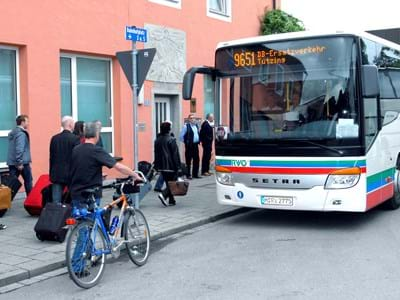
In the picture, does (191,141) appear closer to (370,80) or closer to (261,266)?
(370,80)

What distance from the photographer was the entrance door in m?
15.7

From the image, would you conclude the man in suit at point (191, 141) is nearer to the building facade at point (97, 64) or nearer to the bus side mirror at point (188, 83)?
the building facade at point (97, 64)

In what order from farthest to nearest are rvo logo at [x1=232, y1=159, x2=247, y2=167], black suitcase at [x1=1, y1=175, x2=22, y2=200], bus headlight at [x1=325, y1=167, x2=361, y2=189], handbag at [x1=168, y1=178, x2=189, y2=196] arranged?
1. handbag at [x1=168, y1=178, x2=189, y2=196]
2. black suitcase at [x1=1, y1=175, x2=22, y2=200]
3. rvo logo at [x1=232, y1=159, x2=247, y2=167]
4. bus headlight at [x1=325, y1=167, x2=361, y2=189]

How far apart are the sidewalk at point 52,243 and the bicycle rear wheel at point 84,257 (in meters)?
0.88

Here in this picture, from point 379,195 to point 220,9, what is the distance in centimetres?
1093

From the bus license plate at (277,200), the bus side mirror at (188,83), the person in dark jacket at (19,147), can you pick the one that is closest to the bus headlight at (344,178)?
the bus license plate at (277,200)

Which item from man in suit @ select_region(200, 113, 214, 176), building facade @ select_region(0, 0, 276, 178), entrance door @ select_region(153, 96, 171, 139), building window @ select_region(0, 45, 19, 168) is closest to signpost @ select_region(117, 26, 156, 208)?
building facade @ select_region(0, 0, 276, 178)

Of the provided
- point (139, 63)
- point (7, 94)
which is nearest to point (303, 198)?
point (139, 63)

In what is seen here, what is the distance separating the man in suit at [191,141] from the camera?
15391 millimetres

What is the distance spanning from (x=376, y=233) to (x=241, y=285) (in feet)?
11.1

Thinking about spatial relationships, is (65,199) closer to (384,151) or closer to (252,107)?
(252,107)

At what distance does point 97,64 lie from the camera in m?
13.7

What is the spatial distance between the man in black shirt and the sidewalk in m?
1.02

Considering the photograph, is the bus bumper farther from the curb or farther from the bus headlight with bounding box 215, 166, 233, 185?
the curb
